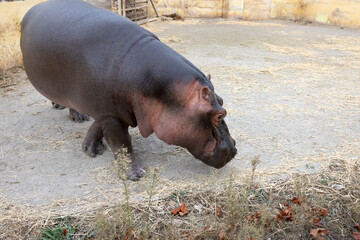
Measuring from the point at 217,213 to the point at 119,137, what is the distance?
102cm

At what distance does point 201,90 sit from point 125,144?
35.1 inches

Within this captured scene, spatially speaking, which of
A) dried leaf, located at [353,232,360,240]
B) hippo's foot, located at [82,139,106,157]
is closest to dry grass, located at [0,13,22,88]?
hippo's foot, located at [82,139,106,157]

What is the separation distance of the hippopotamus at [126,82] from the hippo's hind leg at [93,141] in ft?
0.10

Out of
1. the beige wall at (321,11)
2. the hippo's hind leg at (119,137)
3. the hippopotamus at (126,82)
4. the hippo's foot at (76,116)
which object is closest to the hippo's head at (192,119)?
the hippopotamus at (126,82)

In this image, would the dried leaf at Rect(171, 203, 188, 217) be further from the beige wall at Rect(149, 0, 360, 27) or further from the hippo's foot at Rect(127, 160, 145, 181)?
the beige wall at Rect(149, 0, 360, 27)

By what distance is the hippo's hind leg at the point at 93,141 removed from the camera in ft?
9.96

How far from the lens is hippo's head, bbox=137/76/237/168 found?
242cm

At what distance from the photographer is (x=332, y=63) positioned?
667 centimetres

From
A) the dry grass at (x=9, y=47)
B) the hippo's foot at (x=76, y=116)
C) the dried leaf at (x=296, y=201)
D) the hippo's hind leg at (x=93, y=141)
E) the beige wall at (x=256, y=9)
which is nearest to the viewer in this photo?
the dried leaf at (x=296, y=201)

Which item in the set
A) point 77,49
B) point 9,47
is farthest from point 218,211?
point 9,47

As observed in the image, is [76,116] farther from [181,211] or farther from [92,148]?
[181,211]

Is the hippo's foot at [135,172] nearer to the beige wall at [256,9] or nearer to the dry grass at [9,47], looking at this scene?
the dry grass at [9,47]

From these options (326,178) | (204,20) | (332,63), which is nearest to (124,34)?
(326,178)

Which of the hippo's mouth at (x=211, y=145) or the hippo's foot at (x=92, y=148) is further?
the hippo's foot at (x=92, y=148)
